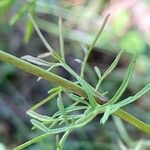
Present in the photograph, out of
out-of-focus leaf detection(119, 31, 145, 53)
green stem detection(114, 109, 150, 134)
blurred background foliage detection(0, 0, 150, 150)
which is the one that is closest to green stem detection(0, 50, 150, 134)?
green stem detection(114, 109, 150, 134)

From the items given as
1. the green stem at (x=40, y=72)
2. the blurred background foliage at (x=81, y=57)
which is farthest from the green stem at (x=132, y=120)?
the blurred background foliage at (x=81, y=57)

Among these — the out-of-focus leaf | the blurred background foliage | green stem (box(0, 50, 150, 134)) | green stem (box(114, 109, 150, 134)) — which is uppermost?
green stem (box(0, 50, 150, 134))

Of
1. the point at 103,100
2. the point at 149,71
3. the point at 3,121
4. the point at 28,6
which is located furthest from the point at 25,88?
the point at 103,100

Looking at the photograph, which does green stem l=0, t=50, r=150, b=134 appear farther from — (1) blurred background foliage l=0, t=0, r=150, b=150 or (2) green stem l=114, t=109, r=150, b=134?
(1) blurred background foliage l=0, t=0, r=150, b=150

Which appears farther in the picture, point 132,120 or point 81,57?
point 81,57

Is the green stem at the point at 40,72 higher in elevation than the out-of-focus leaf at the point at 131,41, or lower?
higher

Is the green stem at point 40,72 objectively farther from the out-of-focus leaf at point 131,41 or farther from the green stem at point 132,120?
the out-of-focus leaf at point 131,41

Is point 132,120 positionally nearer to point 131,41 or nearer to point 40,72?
point 40,72

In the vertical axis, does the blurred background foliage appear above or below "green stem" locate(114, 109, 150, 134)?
below

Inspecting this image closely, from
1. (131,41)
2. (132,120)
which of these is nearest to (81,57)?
(131,41)
